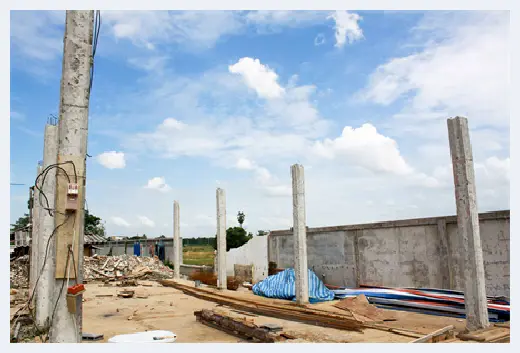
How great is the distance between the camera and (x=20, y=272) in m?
22.0

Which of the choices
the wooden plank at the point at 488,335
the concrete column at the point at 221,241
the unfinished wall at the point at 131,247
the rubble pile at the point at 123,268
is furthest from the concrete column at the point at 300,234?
the unfinished wall at the point at 131,247

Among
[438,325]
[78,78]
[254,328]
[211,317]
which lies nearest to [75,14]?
[78,78]

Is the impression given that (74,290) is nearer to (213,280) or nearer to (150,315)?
(150,315)

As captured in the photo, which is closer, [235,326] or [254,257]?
[235,326]

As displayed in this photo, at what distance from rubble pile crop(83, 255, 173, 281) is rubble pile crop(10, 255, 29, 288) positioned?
11.0 feet

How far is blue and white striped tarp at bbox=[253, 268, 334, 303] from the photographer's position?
13.5m

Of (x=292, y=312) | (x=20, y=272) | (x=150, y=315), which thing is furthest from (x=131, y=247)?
(x=292, y=312)

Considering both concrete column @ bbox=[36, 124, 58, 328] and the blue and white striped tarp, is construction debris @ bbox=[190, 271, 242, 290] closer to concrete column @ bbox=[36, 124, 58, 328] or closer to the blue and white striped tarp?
the blue and white striped tarp

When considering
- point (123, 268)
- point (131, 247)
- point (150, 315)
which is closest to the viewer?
point (150, 315)

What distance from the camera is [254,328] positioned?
28.0 feet

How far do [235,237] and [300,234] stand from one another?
74.9 ft

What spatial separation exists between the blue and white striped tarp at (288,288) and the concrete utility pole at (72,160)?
9588 mm

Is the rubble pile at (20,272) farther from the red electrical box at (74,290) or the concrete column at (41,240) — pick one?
the red electrical box at (74,290)

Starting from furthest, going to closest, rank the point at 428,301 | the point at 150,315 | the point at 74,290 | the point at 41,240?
the point at 150,315 → the point at 428,301 → the point at 41,240 → the point at 74,290
